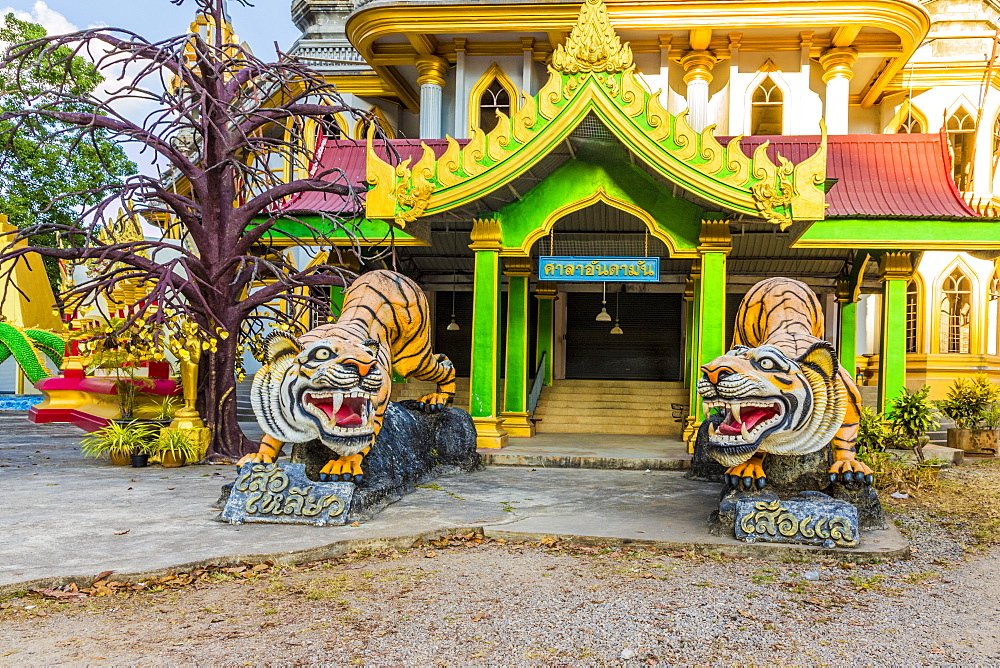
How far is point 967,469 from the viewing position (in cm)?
1112

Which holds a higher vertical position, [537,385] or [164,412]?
[537,385]

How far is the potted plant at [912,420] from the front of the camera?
10.0m

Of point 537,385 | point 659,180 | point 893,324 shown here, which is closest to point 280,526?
point 659,180

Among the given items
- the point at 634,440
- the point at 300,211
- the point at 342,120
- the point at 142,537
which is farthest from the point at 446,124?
the point at 142,537

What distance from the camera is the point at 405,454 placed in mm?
8359

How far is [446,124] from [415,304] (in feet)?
34.1

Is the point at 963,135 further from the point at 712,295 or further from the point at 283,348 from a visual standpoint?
the point at 283,348

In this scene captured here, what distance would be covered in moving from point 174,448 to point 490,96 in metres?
10.9

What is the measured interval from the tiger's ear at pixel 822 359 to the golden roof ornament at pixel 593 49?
534cm

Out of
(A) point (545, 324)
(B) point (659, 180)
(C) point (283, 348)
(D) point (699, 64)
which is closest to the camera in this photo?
(C) point (283, 348)

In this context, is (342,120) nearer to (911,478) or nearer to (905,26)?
(905,26)

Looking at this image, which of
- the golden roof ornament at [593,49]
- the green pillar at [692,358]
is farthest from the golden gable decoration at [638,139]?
the green pillar at [692,358]

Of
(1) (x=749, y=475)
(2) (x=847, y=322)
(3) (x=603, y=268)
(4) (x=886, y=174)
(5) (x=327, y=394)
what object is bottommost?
(1) (x=749, y=475)

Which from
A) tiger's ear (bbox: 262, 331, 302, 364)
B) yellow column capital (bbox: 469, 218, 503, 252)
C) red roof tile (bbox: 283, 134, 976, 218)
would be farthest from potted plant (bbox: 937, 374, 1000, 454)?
tiger's ear (bbox: 262, 331, 302, 364)
